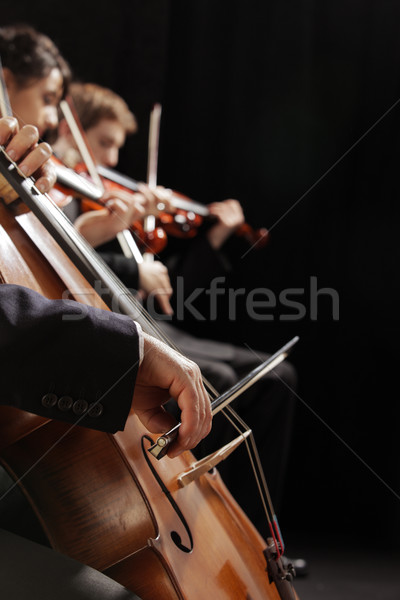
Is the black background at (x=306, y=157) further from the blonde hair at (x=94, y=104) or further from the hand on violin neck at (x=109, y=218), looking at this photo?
the hand on violin neck at (x=109, y=218)

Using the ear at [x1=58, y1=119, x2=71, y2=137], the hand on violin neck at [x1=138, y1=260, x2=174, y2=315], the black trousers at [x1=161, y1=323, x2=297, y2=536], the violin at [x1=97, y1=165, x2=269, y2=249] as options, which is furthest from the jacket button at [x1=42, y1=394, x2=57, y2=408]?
the ear at [x1=58, y1=119, x2=71, y2=137]

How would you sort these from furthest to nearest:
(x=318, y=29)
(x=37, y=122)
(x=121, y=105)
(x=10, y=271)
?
(x=318, y=29)
(x=121, y=105)
(x=37, y=122)
(x=10, y=271)

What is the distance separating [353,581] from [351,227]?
40.2 inches

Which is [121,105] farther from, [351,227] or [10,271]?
[10,271]

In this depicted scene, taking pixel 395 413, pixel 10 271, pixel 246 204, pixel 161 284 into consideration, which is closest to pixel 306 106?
pixel 246 204

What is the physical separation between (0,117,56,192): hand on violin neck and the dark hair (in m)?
0.85

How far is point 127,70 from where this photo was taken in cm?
179

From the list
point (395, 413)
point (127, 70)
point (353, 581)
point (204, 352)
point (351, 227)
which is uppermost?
point (127, 70)

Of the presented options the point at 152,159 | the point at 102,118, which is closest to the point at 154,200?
the point at 152,159

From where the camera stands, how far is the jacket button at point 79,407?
47cm

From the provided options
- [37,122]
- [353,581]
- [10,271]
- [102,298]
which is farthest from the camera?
[37,122]

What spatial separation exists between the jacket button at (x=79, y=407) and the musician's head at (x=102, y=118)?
4.23ft

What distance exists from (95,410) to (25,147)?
1.04 ft

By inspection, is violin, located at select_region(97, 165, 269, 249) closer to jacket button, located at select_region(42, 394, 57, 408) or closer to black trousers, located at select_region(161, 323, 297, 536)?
black trousers, located at select_region(161, 323, 297, 536)
